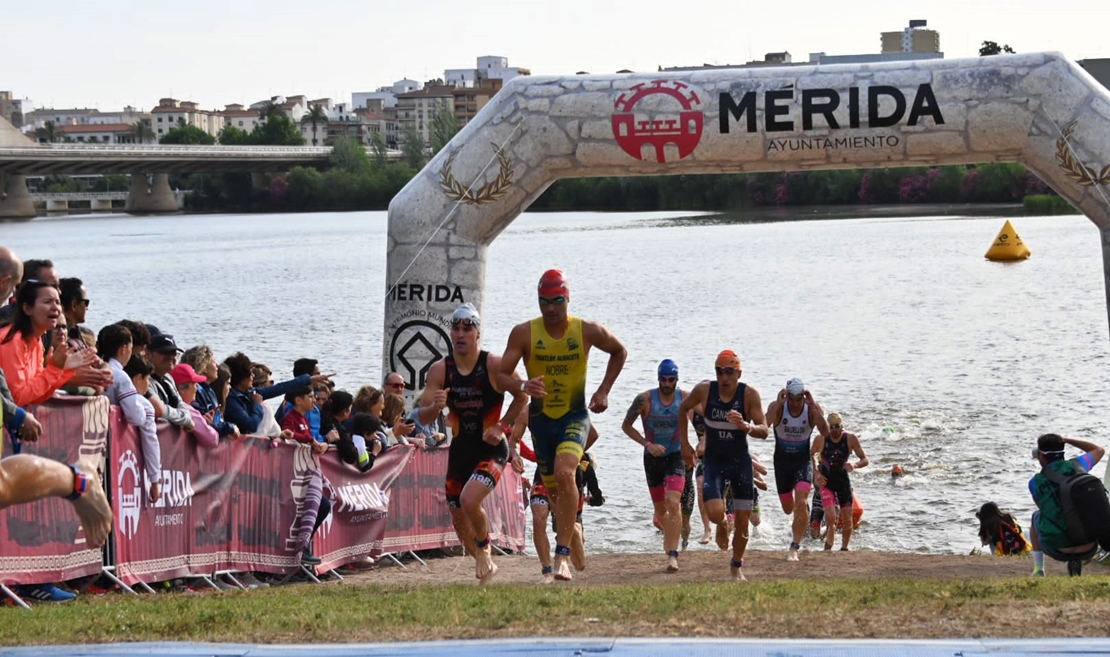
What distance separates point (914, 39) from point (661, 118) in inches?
4158

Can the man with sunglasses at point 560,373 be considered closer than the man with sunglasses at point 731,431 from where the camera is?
Yes

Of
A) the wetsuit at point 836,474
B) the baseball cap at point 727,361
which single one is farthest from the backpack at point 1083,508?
the wetsuit at point 836,474

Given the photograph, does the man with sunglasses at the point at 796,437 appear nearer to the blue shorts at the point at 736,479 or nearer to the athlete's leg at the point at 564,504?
the blue shorts at the point at 736,479

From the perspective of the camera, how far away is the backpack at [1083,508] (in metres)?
10.5

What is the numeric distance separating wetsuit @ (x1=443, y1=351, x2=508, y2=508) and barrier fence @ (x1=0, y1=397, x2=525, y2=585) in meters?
1.87

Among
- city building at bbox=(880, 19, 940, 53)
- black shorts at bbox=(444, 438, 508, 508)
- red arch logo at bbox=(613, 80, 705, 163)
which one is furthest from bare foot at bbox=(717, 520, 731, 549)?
city building at bbox=(880, 19, 940, 53)

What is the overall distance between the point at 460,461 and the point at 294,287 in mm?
52232

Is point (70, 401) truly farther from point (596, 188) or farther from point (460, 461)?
point (596, 188)

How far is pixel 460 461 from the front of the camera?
10164 millimetres

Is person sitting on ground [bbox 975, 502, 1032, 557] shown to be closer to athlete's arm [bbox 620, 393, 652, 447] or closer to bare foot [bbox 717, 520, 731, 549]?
bare foot [bbox 717, 520, 731, 549]

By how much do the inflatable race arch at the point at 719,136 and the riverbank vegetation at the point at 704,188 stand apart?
58.4 meters

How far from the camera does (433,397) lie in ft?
32.0

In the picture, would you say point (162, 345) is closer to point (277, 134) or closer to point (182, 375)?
point (182, 375)

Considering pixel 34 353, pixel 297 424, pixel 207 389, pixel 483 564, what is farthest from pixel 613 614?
pixel 297 424
